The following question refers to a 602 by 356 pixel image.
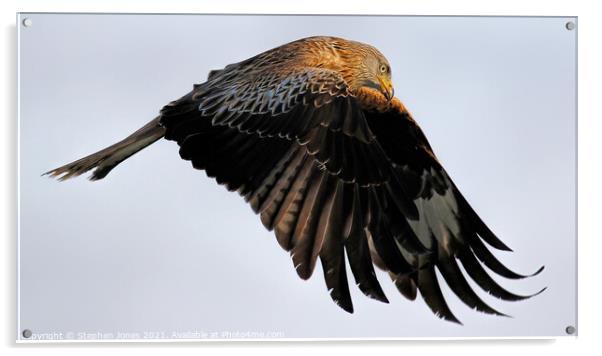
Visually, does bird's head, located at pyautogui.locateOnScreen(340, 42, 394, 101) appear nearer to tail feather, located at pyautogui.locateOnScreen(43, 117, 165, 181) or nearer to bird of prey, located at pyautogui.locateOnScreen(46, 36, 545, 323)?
bird of prey, located at pyautogui.locateOnScreen(46, 36, 545, 323)

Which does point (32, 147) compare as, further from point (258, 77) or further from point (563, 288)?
point (563, 288)

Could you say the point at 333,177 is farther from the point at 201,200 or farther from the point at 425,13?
the point at 425,13

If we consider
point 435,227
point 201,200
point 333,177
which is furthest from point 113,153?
point 435,227

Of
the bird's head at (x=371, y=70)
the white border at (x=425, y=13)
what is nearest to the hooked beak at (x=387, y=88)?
the bird's head at (x=371, y=70)

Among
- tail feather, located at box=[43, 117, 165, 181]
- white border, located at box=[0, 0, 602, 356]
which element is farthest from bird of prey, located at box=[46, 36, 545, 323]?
white border, located at box=[0, 0, 602, 356]

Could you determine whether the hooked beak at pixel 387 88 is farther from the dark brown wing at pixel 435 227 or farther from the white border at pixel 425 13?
the white border at pixel 425 13
